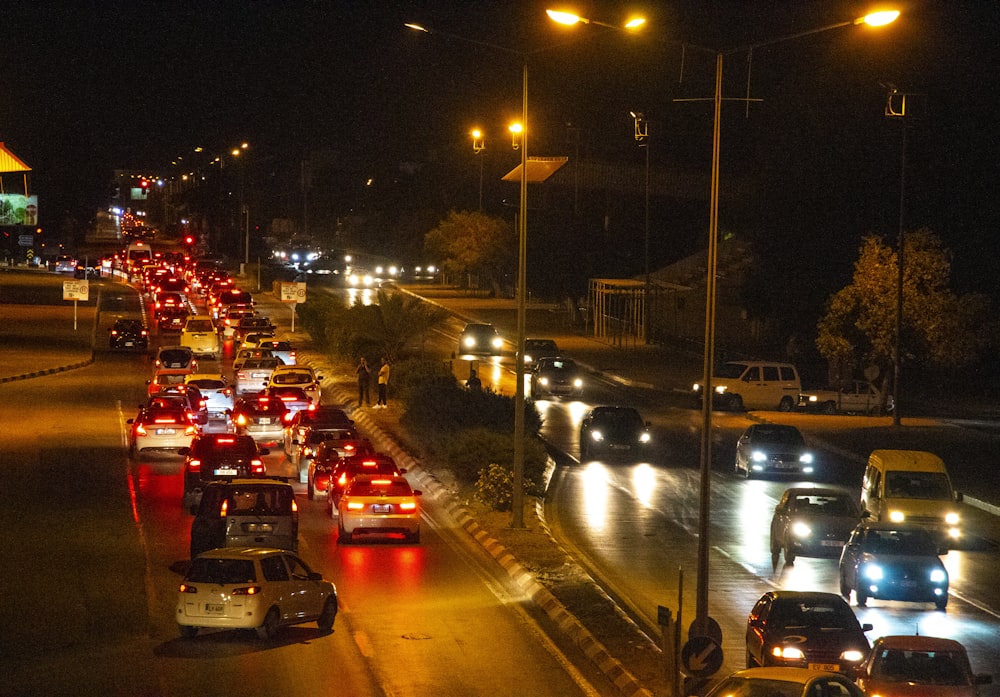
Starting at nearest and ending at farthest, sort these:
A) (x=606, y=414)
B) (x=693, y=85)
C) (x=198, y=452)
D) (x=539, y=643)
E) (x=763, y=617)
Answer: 1. (x=763, y=617)
2. (x=539, y=643)
3. (x=198, y=452)
4. (x=606, y=414)
5. (x=693, y=85)

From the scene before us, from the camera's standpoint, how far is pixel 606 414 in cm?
3697

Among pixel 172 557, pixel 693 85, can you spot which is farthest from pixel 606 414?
pixel 693 85

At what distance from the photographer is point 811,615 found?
15875 mm

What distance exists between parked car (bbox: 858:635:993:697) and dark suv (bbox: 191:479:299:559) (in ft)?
33.7

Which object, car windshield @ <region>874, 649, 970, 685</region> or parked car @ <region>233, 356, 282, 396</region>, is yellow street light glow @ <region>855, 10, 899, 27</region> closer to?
car windshield @ <region>874, 649, 970, 685</region>

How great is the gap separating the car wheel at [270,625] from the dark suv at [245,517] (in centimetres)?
Result: 447

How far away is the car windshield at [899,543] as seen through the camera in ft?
67.6

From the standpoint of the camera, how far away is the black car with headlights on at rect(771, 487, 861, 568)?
2384cm

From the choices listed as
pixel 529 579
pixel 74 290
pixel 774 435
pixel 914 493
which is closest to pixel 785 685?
pixel 529 579

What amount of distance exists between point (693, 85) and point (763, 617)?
89605 millimetres

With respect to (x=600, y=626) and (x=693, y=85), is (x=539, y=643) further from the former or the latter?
(x=693, y=85)

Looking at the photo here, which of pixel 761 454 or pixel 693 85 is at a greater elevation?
pixel 693 85

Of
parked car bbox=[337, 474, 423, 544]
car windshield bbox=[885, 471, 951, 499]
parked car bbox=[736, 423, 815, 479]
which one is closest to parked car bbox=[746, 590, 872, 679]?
parked car bbox=[337, 474, 423, 544]

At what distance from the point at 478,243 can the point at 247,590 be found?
3096 inches
